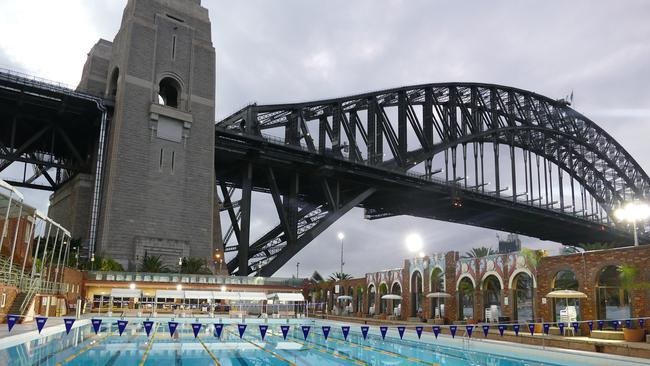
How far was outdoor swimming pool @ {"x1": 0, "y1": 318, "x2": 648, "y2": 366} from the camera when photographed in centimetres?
2377

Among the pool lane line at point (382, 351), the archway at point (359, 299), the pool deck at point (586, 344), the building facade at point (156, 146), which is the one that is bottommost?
the pool lane line at point (382, 351)

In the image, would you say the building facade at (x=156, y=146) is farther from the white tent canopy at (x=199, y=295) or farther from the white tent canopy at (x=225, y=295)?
the white tent canopy at (x=225, y=295)

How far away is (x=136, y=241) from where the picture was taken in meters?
56.7

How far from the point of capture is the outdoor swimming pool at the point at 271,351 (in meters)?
23.8

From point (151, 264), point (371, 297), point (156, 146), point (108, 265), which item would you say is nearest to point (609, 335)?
point (151, 264)

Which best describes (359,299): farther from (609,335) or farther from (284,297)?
(609,335)

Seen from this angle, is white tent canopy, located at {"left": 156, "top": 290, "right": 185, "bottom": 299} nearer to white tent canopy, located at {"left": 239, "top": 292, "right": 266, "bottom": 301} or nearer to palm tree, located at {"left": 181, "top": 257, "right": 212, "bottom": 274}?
palm tree, located at {"left": 181, "top": 257, "right": 212, "bottom": 274}

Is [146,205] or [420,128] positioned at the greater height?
[420,128]

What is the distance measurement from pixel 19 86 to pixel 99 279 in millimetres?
20029

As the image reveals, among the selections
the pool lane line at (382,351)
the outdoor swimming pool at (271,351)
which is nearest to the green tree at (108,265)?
the outdoor swimming pool at (271,351)

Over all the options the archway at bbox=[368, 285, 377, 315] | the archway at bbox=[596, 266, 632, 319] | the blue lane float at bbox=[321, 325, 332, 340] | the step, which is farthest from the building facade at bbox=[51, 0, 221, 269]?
the step

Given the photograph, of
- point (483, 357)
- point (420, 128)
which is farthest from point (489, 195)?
point (483, 357)

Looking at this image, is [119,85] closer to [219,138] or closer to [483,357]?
[219,138]

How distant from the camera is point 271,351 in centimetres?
2922
